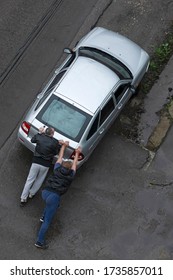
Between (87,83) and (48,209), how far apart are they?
2.78 m

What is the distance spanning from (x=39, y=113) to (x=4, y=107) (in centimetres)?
165

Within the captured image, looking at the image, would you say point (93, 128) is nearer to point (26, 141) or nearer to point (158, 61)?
point (26, 141)

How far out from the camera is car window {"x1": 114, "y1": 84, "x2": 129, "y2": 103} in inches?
432

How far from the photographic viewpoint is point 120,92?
36.6ft

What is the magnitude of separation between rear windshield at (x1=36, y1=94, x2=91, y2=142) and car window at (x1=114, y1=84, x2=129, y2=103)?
3.44ft

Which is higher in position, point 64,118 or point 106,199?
point 64,118

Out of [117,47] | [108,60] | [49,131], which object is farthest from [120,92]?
[49,131]

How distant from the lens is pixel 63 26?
1353 centimetres

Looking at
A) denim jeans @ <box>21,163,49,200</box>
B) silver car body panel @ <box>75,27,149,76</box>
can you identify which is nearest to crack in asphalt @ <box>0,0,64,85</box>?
silver car body panel @ <box>75,27,149,76</box>

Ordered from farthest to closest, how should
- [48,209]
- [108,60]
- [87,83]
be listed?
[108,60], [87,83], [48,209]

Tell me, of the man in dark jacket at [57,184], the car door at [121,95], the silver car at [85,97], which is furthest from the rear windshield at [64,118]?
the car door at [121,95]

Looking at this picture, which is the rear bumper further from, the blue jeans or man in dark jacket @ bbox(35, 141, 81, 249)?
the blue jeans

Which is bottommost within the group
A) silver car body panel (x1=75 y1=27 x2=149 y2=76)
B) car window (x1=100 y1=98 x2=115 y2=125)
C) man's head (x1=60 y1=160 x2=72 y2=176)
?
man's head (x1=60 y1=160 x2=72 y2=176)
